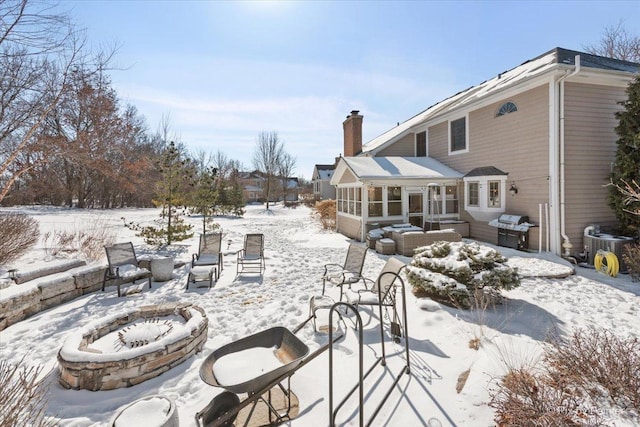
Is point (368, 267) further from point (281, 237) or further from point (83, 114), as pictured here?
point (83, 114)

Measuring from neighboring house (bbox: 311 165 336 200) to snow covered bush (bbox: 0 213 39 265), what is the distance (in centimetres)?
3111

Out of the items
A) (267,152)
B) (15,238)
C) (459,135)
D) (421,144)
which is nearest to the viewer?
(15,238)

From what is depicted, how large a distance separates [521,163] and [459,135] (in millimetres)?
3410

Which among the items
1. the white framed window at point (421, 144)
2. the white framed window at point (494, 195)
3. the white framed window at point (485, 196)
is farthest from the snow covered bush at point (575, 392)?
the white framed window at point (421, 144)

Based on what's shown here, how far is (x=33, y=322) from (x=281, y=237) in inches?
387

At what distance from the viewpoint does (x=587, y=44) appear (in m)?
18.2

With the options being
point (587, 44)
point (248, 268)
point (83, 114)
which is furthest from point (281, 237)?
point (587, 44)

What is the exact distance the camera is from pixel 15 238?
750 cm

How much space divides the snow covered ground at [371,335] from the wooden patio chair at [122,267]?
0.34 m

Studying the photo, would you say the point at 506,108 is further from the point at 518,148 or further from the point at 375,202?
the point at 375,202

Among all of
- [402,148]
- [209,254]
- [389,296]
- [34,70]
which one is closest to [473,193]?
[402,148]

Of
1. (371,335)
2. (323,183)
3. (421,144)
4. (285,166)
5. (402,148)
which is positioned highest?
(285,166)

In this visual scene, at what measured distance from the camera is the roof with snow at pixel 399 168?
11906mm

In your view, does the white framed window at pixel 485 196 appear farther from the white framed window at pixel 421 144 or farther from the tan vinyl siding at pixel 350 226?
the tan vinyl siding at pixel 350 226
